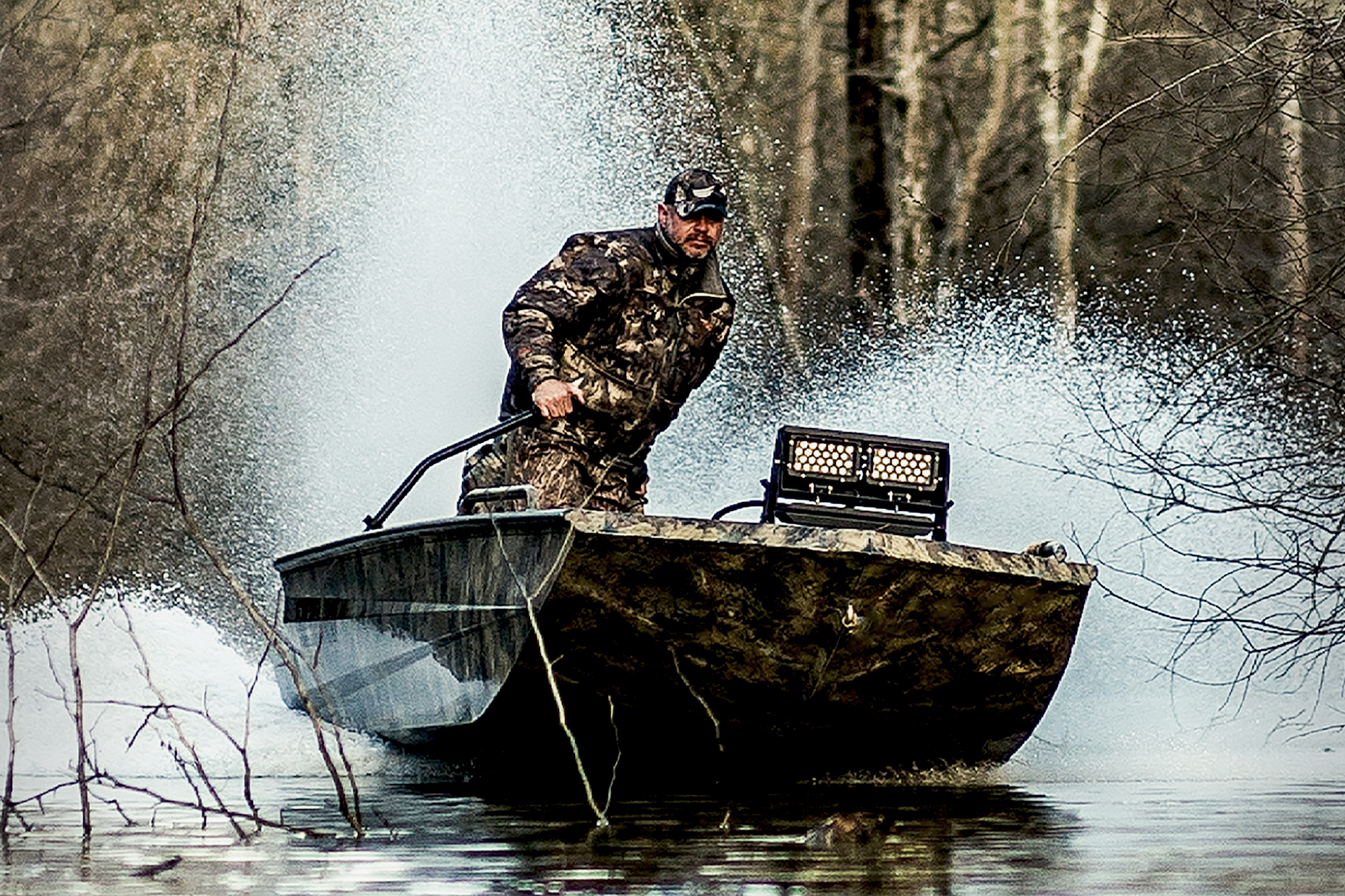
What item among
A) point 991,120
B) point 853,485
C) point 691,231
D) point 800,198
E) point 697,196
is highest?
point 991,120

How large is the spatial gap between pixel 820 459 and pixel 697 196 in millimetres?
1380

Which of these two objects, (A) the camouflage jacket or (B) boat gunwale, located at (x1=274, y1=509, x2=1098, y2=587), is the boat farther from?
(A) the camouflage jacket

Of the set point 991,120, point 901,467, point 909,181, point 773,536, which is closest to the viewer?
point 773,536

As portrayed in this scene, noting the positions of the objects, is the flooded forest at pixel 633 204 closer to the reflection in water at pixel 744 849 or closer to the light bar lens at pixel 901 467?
the light bar lens at pixel 901 467

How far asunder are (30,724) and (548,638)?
171 inches

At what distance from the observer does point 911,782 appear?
27.6 ft

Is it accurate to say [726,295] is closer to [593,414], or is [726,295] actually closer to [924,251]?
[593,414]

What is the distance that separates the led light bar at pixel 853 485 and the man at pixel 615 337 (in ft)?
3.05

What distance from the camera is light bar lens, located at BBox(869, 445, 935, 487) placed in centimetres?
755

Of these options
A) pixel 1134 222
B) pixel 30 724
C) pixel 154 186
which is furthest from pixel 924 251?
pixel 30 724

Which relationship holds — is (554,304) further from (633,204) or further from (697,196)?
(633,204)

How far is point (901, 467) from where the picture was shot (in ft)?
24.9

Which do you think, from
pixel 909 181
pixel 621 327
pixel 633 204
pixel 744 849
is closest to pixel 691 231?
pixel 621 327

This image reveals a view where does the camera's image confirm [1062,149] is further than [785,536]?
Yes
